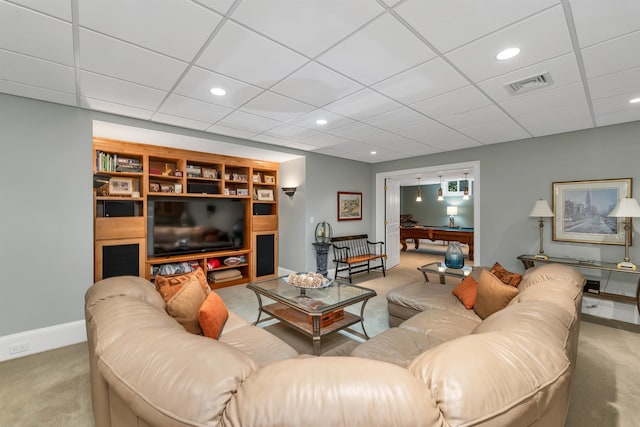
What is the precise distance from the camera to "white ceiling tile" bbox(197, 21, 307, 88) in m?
1.72

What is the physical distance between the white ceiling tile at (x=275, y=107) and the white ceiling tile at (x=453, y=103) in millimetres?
1200

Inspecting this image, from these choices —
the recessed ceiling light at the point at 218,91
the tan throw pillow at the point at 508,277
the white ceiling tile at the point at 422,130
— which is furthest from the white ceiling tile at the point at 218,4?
the tan throw pillow at the point at 508,277

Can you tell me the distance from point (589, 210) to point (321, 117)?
374cm

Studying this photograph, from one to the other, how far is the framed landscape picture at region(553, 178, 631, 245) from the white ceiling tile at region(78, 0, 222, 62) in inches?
183

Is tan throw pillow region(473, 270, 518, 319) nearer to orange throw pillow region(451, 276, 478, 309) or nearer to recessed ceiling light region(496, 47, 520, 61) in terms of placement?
orange throw pillow region(451, 276, 478, 309)

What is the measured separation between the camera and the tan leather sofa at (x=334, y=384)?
2.13 ft

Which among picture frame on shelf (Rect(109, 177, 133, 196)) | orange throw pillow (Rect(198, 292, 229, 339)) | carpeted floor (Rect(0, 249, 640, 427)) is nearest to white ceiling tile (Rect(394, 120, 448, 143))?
carpeted floor (Rect(0, 249, 640, 427))

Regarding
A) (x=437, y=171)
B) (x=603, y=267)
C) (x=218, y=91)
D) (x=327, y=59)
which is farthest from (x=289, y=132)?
(x=603, y=267)

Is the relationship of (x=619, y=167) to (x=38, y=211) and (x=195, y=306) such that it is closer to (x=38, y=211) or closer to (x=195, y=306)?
(x=195, y=306)

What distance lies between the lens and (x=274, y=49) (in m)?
1.85

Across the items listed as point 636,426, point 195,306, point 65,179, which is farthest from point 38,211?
point 636,426

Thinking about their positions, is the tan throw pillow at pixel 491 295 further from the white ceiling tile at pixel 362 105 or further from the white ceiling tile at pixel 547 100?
the white ceiling tile at pixel 362 105

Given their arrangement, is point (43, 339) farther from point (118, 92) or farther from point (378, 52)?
point (378, 52)

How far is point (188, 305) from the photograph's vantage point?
2.01 m
